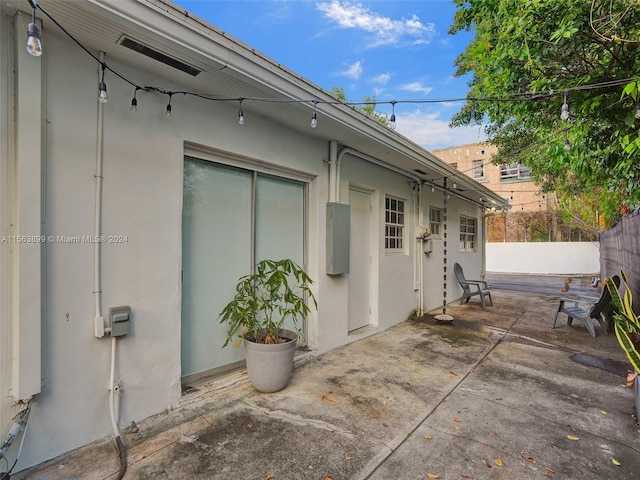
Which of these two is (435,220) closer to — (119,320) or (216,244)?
(216,244)

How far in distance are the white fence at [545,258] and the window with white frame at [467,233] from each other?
7.54 metres

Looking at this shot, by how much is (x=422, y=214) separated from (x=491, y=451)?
16.6 ft

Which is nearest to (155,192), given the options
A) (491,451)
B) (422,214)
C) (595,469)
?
(491,451)

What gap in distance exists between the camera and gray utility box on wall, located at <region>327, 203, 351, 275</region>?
423 centimetres

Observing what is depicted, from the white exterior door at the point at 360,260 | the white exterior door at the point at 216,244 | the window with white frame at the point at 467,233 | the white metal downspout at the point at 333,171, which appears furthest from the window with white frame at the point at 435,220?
the white exterior door at the point at 216,244

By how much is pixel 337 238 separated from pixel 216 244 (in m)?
1.67

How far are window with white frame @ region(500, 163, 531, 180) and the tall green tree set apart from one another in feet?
55.7

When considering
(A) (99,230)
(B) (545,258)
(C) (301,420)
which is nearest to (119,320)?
(A) (99,230)

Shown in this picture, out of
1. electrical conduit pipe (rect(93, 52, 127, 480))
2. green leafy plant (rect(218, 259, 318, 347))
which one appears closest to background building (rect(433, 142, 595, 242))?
green leafy plant (rect(218, 259, 318, 347))

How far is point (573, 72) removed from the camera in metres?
2.82

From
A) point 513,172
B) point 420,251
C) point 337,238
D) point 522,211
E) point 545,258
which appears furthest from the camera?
point 513,172

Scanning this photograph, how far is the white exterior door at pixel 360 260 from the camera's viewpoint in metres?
5.00

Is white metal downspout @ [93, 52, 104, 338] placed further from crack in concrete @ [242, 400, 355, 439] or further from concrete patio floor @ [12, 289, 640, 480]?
crack in concrete @ [242, 400, 355, 439]

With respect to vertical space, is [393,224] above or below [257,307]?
above
